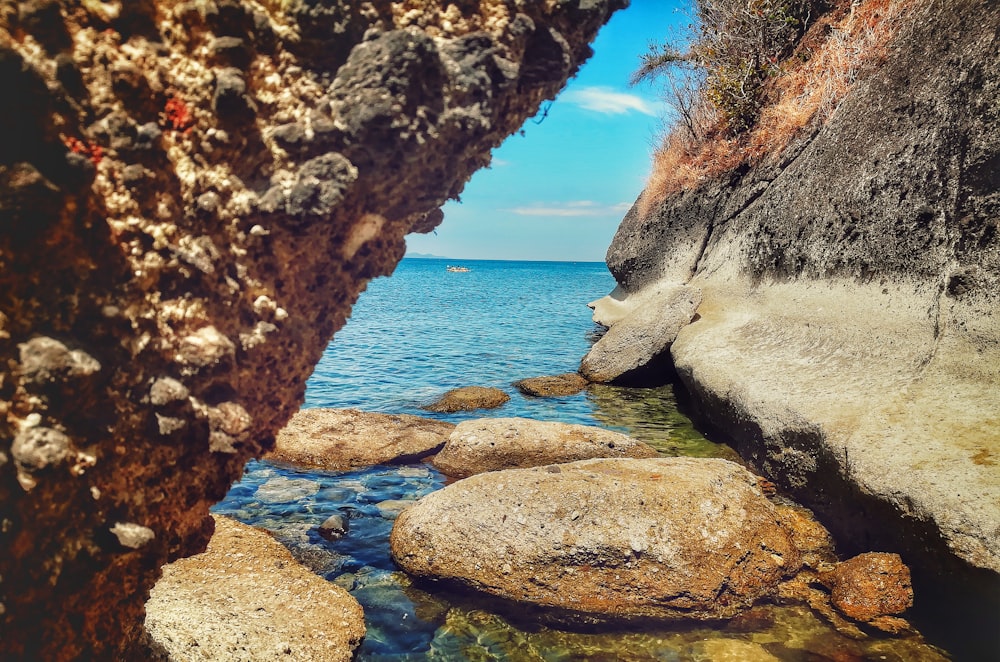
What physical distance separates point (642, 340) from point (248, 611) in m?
9.59

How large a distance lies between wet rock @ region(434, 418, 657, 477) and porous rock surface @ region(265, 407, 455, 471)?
0.64 metres

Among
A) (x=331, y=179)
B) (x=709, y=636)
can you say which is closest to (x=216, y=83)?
(x=331, y=179)

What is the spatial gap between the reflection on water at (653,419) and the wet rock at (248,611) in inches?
224

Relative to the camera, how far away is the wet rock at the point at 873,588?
491 centimetres

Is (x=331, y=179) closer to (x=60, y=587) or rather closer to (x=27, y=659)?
(x=60, y=587)

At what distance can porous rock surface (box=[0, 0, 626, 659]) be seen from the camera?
2.00 metres

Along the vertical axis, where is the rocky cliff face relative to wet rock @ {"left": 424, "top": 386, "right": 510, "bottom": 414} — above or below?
above

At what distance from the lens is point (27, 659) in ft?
7.07

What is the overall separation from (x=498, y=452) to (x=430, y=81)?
6.55m

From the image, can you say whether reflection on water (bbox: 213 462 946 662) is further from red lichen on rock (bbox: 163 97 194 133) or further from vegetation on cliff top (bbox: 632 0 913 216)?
vegetation on cliff top (bbox: 632 0 913 216)

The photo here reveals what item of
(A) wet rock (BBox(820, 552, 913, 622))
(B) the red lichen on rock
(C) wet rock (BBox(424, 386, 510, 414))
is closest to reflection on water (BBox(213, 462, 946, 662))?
(A) wet rock (BBox(820, 552, 913, 622))

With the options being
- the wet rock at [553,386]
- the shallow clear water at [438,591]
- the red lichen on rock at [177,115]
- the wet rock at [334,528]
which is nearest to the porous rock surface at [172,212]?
the red lichen on rock at [177,115]

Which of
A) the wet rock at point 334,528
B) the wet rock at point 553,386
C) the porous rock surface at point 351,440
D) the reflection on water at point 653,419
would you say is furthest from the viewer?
the wet rock at point 553,386

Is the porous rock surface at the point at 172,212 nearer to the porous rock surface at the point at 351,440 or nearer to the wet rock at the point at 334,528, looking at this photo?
the wet rock at the point at 334,528
